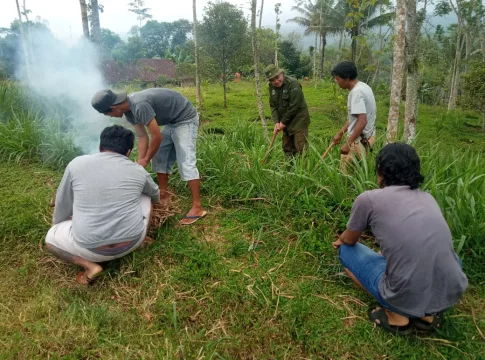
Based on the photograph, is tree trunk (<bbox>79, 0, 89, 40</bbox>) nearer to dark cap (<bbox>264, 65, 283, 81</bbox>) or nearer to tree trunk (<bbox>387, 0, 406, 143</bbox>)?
dark cap (<bbox>264, 65, 283, 81</bbox>)

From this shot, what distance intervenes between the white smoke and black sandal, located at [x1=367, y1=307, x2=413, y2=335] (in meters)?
3.97

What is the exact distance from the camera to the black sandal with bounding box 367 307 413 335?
2.20 meters

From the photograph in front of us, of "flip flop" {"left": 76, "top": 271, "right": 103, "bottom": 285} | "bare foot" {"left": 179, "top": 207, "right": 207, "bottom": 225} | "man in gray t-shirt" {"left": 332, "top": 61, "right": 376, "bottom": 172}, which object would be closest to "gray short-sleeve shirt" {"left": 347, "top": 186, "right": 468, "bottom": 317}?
"man in gray t-shirt" {"left": 332, "top": 61, "right": 376, "bottom": 172}

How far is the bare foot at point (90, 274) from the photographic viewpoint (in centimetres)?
266

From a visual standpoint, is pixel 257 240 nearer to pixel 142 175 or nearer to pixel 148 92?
pixel 142 175

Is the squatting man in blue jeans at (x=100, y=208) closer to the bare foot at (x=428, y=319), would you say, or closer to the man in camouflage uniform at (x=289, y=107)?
the bare foot at (x=428, y=319)

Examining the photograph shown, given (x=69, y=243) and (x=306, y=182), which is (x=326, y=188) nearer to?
(x=306, y=182)

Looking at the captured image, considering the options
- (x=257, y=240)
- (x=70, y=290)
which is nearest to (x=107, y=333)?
(x=70, y=290)

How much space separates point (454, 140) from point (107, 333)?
32.7ft

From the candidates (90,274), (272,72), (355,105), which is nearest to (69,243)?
(90,274)

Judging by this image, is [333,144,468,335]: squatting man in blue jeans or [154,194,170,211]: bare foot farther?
[154,194,170,211]: bare foot

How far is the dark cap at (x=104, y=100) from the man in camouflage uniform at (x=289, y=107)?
243cm

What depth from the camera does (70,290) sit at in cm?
266

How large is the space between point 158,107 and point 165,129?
1.13ft
